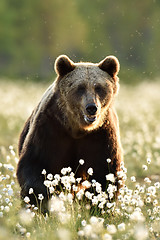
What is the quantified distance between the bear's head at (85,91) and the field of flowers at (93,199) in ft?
2.04

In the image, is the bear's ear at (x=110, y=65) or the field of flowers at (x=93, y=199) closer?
the field of flowers at (x=93, y=199)

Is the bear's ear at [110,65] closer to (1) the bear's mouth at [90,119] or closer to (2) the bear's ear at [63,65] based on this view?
(2) the bear's ear at [63,65]

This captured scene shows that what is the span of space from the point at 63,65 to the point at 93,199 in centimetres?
191

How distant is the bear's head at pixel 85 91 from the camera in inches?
182

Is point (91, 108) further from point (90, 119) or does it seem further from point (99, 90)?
point (99, 90)

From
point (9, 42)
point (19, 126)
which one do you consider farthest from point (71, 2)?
point (19, 126)

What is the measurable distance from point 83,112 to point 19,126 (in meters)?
7.25

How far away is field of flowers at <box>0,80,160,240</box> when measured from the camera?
3.28m

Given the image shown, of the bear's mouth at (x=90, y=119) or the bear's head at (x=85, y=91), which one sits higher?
the bear's head at (x=85, y=91)

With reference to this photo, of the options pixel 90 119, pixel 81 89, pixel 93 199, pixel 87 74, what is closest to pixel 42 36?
pixel 87 74

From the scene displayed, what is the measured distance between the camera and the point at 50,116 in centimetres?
486

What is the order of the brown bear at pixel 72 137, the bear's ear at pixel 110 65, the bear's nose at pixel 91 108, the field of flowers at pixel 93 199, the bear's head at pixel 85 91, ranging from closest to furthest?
the field of flowers at pixel 93 199
the bear's nose at pixel 91 108
the bear's head at pixel 85 91
the brown bear at pixel 72 137
the bear's ear at pixel 110 65

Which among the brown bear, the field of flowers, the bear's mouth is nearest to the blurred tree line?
the field of flowers

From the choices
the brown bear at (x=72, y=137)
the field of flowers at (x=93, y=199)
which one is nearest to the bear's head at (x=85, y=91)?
the brown bear at (x=72, y=137)
